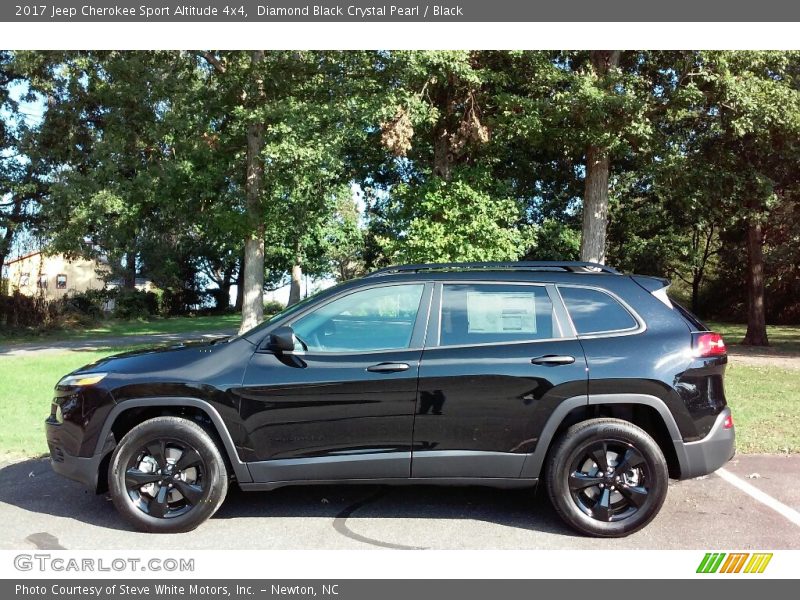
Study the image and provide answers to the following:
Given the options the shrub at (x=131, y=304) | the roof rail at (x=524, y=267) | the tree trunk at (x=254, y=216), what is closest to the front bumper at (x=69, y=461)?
the roof rail at (x=524, y=267)

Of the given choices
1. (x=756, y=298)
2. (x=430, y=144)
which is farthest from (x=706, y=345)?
(x=756, y=298)

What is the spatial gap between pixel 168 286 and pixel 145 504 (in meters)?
40.2

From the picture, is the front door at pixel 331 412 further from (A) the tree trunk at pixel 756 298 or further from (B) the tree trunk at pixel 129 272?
(B) the tree trunk at pixel 129 272

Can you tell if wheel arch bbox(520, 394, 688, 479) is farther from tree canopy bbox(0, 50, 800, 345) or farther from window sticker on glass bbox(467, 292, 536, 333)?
tree canopy bbox(0, 50, 800, 345)

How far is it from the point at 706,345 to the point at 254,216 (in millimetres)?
13510

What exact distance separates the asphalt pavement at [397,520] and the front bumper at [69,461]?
1.11 ft

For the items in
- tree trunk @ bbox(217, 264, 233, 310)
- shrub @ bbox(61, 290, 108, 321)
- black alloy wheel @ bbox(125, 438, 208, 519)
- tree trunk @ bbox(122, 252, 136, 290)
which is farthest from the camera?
tree trunk @ bbox(217, 264, 233, 310)

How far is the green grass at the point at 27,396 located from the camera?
6795 millimetres

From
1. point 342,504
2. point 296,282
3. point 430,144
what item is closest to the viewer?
point 342,504

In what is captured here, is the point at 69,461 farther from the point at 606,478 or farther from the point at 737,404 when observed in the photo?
the point at 737,404

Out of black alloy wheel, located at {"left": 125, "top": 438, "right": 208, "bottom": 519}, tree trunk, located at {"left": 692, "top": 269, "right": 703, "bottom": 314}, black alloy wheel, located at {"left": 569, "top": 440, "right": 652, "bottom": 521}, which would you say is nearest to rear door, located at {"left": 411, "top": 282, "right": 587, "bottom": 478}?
black alloy wheel, located at {"left": 569, "top": 440, "right": 652, "bottom": 521}

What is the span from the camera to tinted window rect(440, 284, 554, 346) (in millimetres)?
4598

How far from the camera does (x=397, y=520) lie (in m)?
4.70

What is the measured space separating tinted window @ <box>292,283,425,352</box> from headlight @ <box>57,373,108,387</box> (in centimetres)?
139
